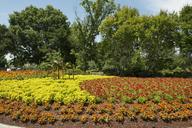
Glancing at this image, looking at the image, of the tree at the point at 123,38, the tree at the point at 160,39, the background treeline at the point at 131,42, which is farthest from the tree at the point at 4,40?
the tree at the point at 160,39

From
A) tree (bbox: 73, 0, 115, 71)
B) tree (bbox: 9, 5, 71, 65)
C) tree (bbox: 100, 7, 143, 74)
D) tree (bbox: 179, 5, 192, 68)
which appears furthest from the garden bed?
tree (bbox: 9, 5, 71, 65)

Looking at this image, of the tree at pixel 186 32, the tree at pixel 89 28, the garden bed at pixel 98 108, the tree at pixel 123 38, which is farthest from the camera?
the tree at pixel 89 28

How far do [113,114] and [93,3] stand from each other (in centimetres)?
3308

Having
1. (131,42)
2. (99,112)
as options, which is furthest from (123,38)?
(99,112)

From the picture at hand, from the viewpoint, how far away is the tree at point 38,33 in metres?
57.7

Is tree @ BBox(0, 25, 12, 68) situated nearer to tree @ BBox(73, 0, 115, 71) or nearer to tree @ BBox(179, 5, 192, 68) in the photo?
tree @ BBox(73, 0, 115, 71)

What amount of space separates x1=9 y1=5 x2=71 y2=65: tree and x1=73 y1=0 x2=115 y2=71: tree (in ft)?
35.5

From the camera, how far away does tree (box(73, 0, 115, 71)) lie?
45.8 metres

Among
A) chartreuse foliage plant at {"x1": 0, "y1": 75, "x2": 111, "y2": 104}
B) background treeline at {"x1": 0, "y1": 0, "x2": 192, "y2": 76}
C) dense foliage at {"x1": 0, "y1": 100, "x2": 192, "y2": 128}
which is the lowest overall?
dense foliage at {"x1": 0, "y1": 100, "x2": 192, "y2": 128}

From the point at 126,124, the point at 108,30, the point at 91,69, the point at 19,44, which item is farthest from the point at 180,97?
the point at 19,44

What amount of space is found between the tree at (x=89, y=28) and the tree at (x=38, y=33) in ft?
35.5

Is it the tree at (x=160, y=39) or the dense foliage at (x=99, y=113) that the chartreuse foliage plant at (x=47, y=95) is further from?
the tree at (x=160, y=39)

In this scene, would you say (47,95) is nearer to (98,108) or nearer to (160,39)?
(98,108)

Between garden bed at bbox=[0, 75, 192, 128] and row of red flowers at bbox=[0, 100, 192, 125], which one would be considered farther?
row of red flowers at bbox=[0, 100, 192, 125]
